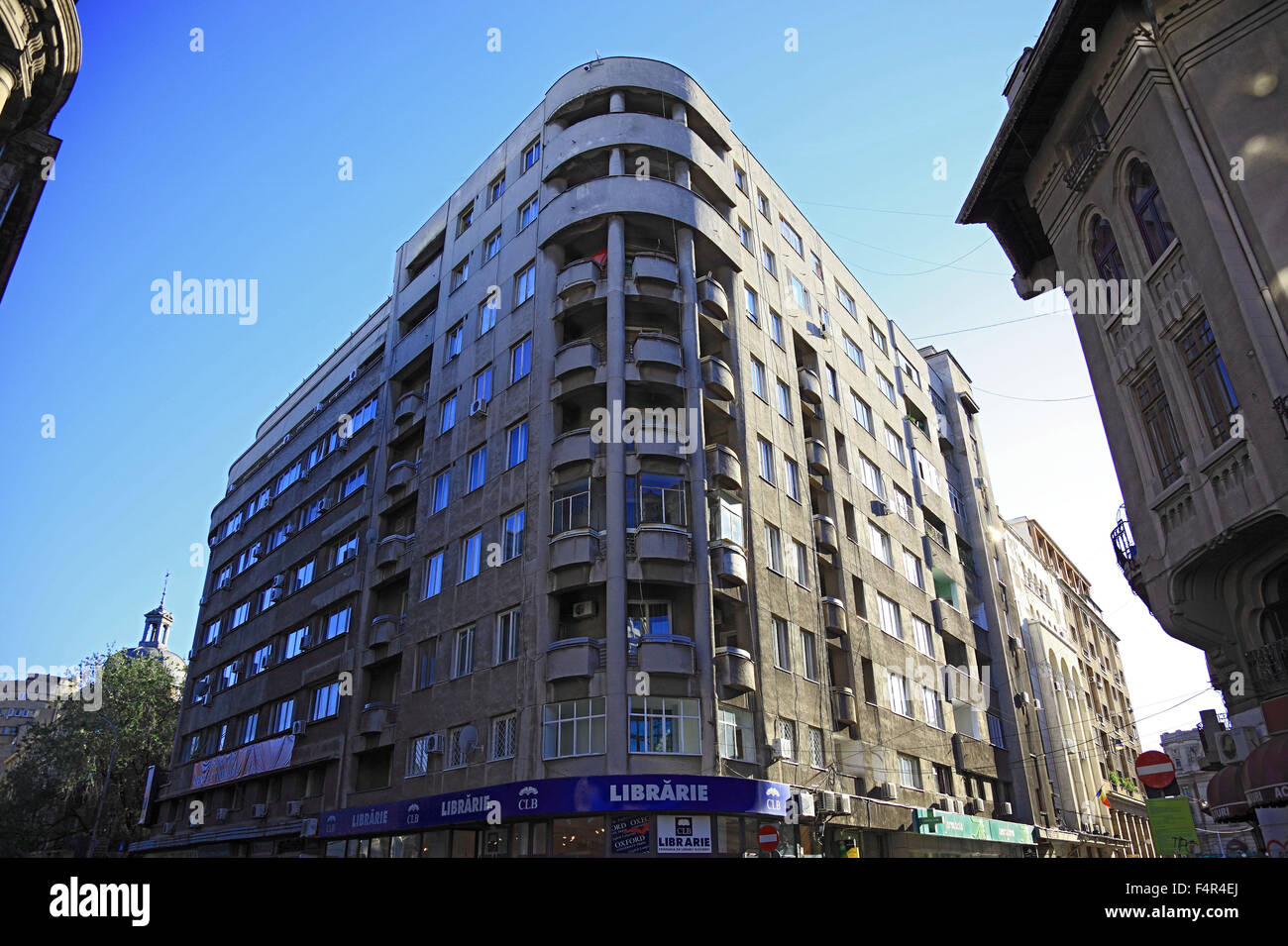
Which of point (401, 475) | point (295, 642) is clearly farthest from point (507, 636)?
point (295, 642)

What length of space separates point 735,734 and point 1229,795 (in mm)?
12221

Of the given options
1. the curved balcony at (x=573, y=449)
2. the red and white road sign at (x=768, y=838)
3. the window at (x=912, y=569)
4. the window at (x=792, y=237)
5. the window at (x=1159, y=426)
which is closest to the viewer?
the window at (x=1159, y=426)

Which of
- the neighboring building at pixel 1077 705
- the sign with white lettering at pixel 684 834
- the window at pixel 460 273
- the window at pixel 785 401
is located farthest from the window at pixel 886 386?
the sign with white lettering at pixel 684 834

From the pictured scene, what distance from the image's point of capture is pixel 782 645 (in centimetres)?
2778

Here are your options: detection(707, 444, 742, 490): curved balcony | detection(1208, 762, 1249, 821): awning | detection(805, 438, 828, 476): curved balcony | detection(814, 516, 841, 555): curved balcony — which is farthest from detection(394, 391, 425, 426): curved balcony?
detection(1208, 762, 1249, 821): awning

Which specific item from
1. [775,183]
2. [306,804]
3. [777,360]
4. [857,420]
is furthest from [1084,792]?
[306,804]

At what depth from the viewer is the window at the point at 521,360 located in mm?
30516

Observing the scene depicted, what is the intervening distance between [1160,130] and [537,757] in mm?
21858

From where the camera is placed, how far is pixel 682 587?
84.1 feet

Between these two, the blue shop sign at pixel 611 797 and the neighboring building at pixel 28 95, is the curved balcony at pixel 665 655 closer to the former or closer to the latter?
the blue shop sign at pixel 611 797

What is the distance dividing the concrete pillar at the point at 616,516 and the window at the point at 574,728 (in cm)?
63

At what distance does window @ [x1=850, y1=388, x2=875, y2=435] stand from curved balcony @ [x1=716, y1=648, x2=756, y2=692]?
1832 cm

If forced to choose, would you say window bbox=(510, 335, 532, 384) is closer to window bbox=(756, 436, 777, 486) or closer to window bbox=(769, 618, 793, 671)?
window bbox=(756, 436, 777, 486)
